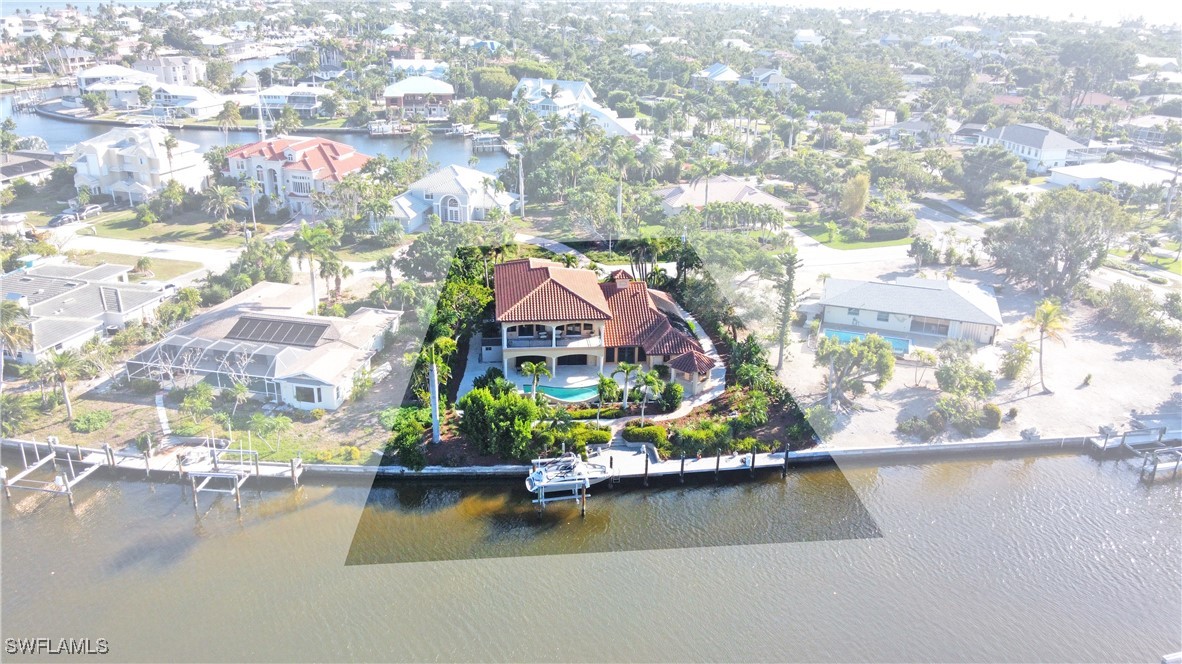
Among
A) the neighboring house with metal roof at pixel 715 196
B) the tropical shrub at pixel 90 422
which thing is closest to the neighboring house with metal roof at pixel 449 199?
the neighboring house with metal roof at pixel 715 196

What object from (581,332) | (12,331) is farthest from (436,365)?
(12,331)

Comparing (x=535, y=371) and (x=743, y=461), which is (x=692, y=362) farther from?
(x=535, y=371)

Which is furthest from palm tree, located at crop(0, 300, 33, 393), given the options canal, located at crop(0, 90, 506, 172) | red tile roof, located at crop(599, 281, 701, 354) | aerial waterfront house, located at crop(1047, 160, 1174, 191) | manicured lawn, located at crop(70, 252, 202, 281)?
aerial waterfront house, located at crop(1047, 160, 1174, 191)

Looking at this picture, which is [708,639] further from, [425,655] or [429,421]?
[429,421]

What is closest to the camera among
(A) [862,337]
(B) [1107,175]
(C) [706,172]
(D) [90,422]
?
(D) [90,422]

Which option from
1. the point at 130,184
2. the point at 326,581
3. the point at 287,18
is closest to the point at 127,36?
the point at 287,18

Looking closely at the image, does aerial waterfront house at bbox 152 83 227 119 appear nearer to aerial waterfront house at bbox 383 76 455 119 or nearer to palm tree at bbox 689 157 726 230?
aerial waterfront house at bbox 383 76 455 119
